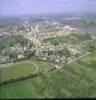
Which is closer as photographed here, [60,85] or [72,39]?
[60,85]

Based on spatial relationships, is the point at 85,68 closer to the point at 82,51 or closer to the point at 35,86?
the point at 82,51

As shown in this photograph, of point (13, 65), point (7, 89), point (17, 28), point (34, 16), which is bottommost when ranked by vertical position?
point (7, 89)

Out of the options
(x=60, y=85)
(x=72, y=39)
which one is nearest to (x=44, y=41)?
(x=72, y=39)

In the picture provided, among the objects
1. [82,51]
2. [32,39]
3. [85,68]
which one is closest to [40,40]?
[32,39]

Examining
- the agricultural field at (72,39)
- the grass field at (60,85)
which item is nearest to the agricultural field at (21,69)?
the grass field at (60,85)

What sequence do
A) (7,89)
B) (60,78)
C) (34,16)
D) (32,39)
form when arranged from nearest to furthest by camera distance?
(7,89), (60,78), (34,16), (32,39)

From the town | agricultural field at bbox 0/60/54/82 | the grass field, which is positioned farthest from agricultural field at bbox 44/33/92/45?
the grass field

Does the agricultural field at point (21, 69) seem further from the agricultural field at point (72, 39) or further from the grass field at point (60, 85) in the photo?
the agricultural field at point (72, 39)

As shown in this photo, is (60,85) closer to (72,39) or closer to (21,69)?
(21,69)
